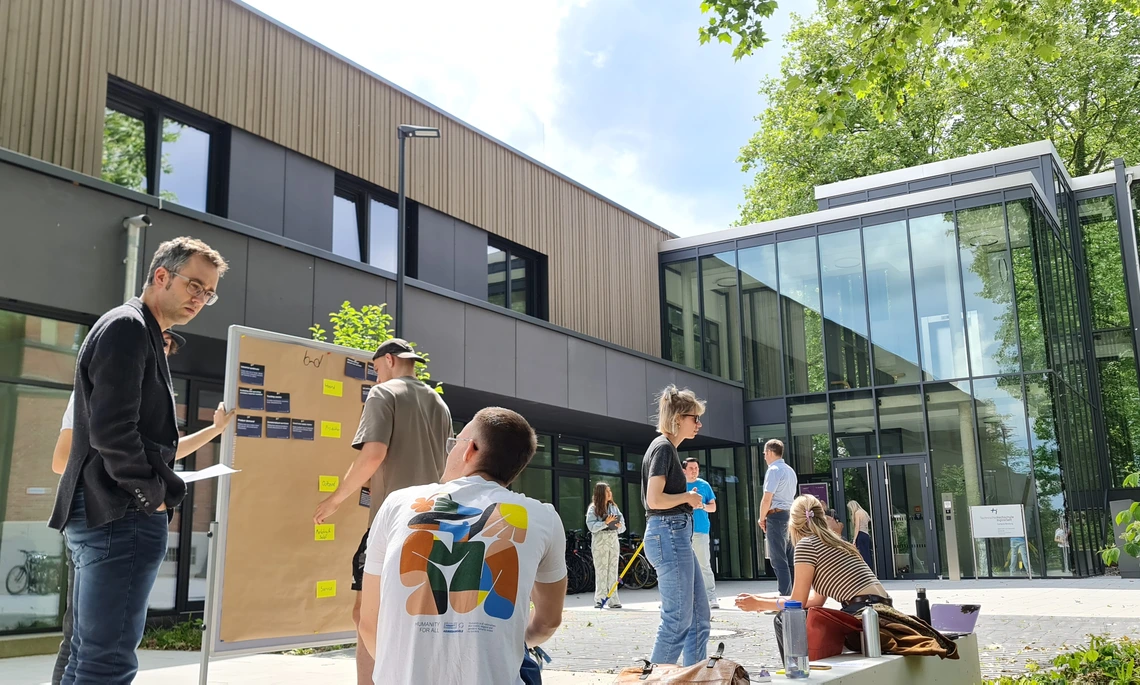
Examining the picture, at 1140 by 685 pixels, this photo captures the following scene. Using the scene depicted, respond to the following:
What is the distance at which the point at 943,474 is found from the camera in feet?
61.6

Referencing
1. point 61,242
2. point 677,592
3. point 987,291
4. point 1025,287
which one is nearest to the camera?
point 677,592

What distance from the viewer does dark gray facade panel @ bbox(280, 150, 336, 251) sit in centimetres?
1327

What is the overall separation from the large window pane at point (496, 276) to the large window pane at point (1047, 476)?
34.1 feet

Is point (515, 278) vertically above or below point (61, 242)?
above

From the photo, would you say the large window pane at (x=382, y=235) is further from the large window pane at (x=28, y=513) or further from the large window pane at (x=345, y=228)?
the large window pane at (x=28, y=513)

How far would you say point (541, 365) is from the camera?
50.6 feet

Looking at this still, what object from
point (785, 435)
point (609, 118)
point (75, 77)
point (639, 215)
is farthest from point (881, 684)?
point (609, 118)

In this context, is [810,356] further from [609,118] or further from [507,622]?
[609,118]

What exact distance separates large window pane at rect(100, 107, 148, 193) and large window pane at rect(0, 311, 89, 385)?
2.11 metres

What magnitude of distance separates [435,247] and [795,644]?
12799 millimetres

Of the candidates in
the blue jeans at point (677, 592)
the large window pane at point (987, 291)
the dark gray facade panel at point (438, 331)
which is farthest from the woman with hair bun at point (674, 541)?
the large window pane at point (987, 291)

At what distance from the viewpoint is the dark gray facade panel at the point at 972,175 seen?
23.0 meters

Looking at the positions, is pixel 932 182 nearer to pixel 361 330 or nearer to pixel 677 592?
pixel 361 330

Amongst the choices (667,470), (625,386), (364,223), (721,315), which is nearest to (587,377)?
(625,386)
